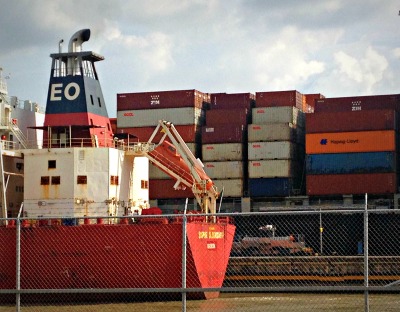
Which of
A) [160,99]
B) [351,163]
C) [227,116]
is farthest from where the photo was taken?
[227,116]

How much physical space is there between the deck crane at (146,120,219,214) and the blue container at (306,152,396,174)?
26023 mm

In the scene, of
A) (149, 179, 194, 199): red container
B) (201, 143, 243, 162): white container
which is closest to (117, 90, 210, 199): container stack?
(149, 179, 194, 199): red container

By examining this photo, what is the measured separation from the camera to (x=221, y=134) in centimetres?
6500

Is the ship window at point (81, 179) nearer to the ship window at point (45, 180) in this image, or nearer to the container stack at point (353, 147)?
the ship window at point (45, 180)

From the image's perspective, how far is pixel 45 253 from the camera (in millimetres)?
30797

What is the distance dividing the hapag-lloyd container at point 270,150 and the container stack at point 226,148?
924 millimetres

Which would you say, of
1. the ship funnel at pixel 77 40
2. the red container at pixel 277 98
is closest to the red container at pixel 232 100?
the red container at pixel 277 98

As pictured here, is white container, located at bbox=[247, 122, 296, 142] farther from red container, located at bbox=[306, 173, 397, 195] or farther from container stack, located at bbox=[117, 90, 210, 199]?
container stack, located at bbox=[117, 90, 210, 199]

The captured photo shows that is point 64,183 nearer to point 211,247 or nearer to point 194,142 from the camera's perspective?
point 211,247

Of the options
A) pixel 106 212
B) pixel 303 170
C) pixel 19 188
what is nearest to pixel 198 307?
pixel 106 212

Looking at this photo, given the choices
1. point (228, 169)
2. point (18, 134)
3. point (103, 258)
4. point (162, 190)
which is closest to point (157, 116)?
point (162, 190)

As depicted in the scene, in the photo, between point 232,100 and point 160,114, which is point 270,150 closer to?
point 232,100

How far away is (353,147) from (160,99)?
14.2 metres

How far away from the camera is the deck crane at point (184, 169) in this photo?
121 ft
